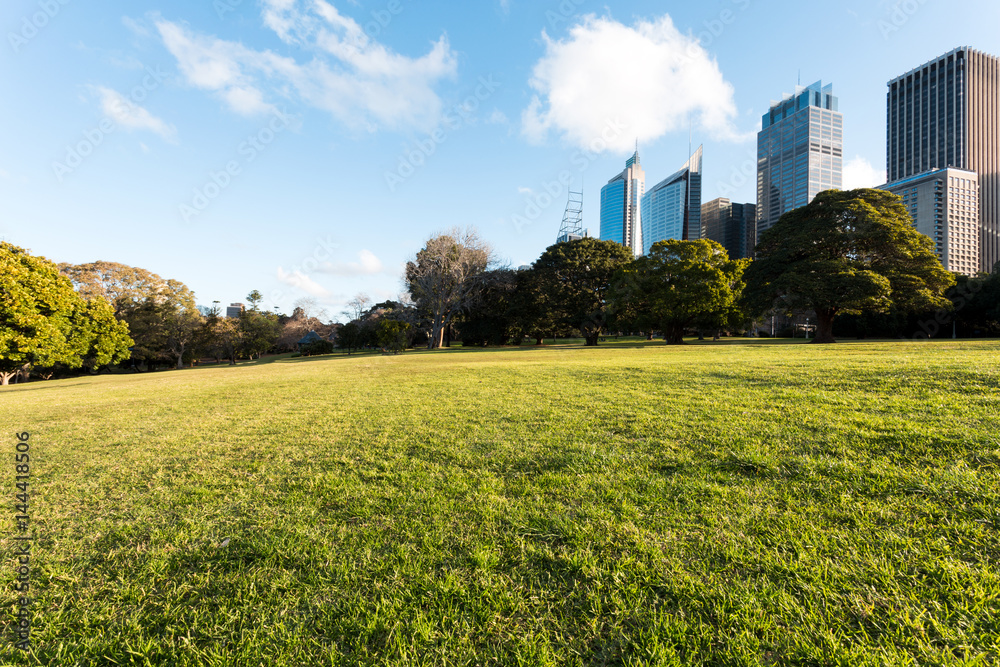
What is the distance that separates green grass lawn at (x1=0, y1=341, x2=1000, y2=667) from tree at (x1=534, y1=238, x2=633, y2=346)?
103 feet

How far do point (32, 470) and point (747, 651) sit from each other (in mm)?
6696

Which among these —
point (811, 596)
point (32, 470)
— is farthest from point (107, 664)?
point (32, 470)

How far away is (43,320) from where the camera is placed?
19.4 meters

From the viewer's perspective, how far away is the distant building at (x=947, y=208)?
66.8 m

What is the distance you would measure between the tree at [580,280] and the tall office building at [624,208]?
103 m

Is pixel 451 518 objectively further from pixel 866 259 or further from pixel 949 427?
pixel 866 259

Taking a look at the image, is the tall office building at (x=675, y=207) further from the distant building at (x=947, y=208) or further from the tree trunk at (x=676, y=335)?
the tree trunk at (x=676, y=335)

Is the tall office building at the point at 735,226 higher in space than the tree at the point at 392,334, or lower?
higher

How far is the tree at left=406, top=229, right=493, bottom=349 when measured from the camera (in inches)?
1395

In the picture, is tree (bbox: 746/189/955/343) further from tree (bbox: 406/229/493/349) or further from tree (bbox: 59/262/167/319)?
tree (bbox: 59/262/167/319)

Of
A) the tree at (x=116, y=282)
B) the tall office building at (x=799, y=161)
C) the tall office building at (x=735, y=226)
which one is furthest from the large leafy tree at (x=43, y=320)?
the tall office building at (x=735, y=226)

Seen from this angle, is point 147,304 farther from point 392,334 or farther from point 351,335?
point 392,334

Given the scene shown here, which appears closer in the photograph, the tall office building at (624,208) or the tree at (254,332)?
the tree at (254,332)

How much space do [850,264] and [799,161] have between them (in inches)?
3028
